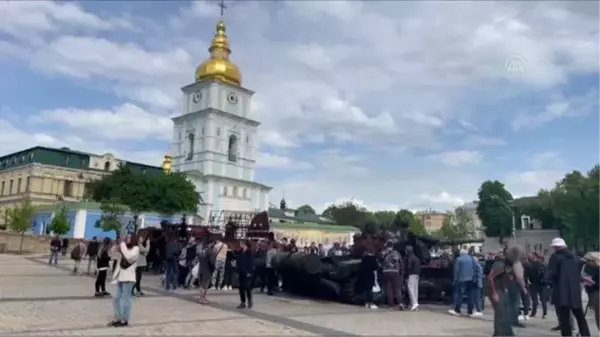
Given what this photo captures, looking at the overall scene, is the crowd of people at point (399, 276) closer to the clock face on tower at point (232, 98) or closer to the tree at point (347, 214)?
the clock face on tower at point (232, 98)

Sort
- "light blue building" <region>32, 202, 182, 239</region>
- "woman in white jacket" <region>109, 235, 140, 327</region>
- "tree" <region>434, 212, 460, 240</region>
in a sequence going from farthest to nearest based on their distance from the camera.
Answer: "tree" <region>434, 212, 460, 240</region>
"light blue building" <region>32, 202, 182, 239</region>
"woman in white jacket" <region>109, 235, 140, 327</region>

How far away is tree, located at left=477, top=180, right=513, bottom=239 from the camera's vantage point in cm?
8425

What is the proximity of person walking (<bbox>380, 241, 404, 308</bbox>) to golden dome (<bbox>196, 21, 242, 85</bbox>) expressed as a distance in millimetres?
67644

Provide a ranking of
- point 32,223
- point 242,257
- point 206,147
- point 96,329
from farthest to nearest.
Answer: point 206,147 → point 32,223 → point 242,257 → point 96,329

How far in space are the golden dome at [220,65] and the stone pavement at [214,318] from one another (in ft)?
217

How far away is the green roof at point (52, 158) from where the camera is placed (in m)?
80.1

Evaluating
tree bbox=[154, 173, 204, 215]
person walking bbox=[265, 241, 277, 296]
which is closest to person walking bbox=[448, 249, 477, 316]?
person walking bbox=[265, 241, 277, 296]

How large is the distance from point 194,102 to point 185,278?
65.7 m

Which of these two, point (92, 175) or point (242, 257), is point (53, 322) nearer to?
point (242, 257)

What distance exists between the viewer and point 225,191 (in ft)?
252

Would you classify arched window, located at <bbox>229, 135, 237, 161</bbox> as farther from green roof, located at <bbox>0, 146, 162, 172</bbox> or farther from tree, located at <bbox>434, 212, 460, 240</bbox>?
tree, located at <bbox>434, 212, 460, 240</bbox>

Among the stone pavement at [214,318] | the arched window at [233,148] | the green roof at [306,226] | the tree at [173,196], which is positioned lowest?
the stone pavement at [214,318]

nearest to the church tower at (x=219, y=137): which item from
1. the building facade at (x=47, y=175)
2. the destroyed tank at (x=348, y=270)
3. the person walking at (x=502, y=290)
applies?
the building facade at (x=47, y=175)

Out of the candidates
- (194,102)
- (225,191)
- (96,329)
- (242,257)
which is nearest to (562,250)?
(242,257)
